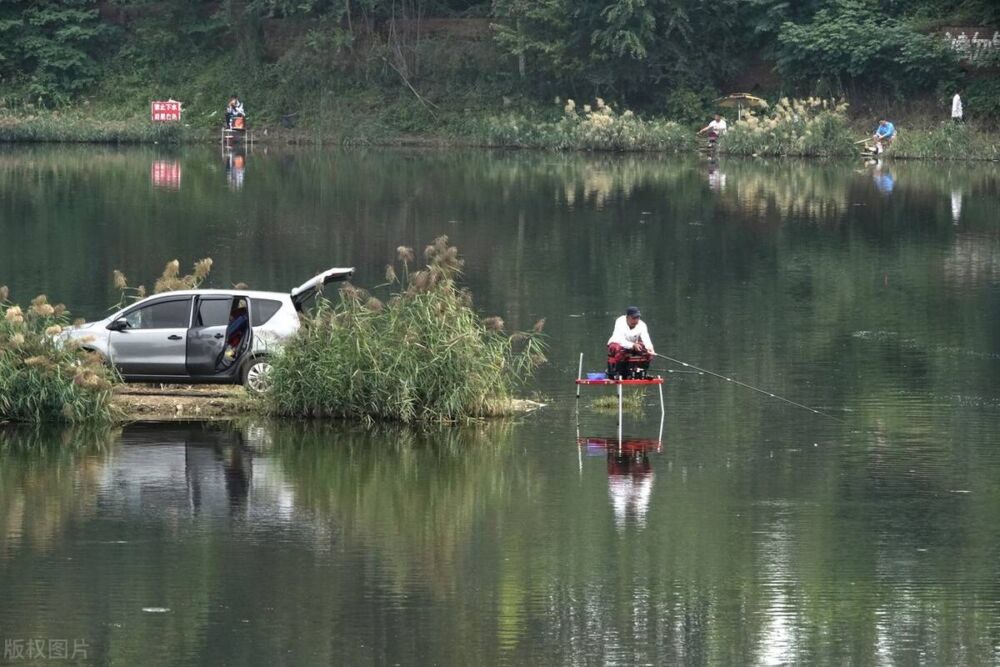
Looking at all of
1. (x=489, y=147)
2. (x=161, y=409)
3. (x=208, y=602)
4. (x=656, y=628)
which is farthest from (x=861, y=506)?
(x=489, y=147)

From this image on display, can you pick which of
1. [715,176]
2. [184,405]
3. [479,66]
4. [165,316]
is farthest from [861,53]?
[184,405]

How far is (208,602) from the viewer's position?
16.0 metres

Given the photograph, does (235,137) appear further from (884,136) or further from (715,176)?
(884,136)

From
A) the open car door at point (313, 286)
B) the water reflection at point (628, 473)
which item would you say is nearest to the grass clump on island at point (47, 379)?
the open car door at point (313, 286)

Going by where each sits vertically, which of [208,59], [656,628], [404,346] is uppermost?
[208,59]

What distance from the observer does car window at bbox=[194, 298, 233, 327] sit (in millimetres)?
25141

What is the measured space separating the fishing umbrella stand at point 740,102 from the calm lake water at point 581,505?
37.5 metres

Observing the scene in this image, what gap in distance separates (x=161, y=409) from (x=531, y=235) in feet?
78.3

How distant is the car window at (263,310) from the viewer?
2502 centimetres

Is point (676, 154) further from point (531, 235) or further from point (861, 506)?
point (861, 506)

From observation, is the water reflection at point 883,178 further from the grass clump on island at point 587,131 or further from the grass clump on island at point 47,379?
the grass clump on island at point 47,379

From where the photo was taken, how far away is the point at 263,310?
2511 centimetres

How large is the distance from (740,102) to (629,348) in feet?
186

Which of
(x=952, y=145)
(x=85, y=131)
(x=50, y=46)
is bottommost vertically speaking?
(x=952, y=145)
